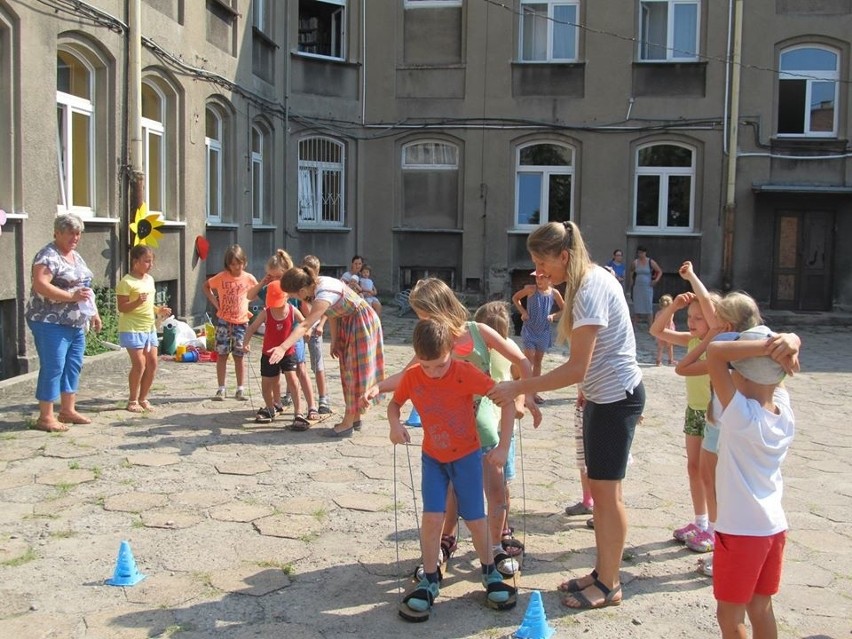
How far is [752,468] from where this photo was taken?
11.5 feet

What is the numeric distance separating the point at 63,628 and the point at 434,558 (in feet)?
5.66

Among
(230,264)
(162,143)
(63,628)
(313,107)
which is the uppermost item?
(313,107)

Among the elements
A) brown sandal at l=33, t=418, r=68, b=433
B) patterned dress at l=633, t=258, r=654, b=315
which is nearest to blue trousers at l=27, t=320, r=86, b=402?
brown sandal at l=33, t=418, r=68, b=433

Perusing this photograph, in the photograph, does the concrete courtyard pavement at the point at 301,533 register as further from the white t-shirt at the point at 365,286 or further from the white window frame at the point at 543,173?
the white window frame at the point at 543,173

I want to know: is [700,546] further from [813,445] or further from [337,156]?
[337,156]

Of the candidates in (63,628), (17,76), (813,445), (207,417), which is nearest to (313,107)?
(17,76)

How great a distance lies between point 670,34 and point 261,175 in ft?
32.1

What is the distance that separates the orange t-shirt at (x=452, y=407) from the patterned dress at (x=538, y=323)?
5303 millimetres

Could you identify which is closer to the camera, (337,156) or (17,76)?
(17,76)

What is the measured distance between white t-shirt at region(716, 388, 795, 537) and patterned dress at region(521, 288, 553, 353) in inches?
241

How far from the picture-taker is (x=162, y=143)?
1430 centimetres

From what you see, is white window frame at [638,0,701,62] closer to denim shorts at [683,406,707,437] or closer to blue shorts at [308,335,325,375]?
blue shorts at [308,335,325,375]

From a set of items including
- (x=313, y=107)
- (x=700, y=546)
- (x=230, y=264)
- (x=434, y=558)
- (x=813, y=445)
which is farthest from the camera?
(x=313, y=107)

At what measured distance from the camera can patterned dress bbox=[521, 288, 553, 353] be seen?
9688 mm
